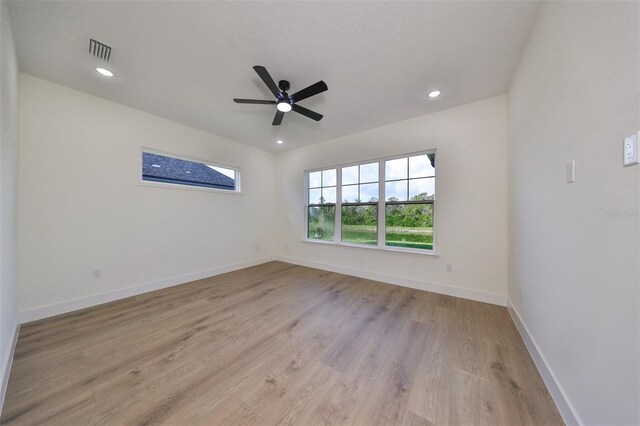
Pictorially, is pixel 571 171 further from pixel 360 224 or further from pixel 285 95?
pixel 360 224

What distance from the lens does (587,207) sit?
1100 mm

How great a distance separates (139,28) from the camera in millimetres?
1770

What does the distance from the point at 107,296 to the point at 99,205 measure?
4.08 ft

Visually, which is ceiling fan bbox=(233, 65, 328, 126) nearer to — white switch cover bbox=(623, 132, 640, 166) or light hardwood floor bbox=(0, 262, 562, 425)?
white switch cover bbox=(623, 132, 640, 166)

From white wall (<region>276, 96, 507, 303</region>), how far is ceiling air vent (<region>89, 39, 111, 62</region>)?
11.3 ft

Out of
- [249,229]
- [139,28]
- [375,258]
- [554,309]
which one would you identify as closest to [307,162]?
[249,229]

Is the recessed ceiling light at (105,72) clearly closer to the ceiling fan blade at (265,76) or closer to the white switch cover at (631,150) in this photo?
the ceiling fan blade at (265,76)

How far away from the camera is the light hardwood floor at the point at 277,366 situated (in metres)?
1.28

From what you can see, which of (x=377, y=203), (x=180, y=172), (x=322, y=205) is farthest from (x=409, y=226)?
(x=180, y=172)

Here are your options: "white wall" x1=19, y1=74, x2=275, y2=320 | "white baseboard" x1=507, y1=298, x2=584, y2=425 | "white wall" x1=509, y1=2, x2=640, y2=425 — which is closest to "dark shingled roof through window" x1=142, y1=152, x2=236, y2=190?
"white wall" x1=19, y1=74, x2=275, y2=320

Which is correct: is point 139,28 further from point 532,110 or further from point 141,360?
point 532,110

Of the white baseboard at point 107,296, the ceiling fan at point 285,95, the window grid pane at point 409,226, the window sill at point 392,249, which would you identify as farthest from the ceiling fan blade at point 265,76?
the white baseboard at point 107,296

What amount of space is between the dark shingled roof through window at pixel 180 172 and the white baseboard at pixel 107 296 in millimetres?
1646

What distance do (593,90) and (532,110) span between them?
3.05 feet
